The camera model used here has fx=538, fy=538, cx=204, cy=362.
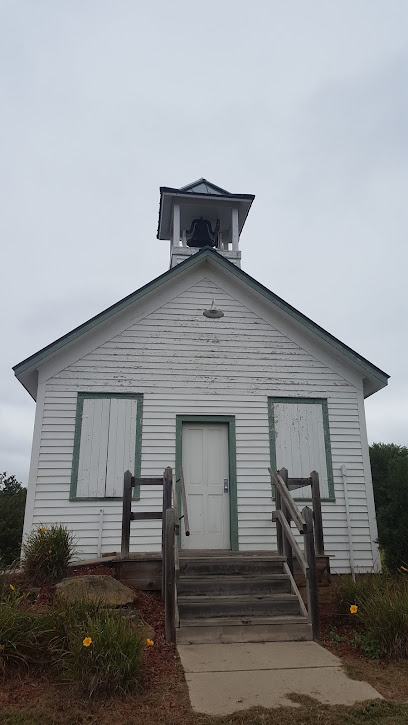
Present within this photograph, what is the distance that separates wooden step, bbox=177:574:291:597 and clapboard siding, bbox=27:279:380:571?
225 centimetres

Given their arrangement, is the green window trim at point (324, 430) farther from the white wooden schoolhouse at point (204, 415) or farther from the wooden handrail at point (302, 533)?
the wooden handrail at point (302, 533)

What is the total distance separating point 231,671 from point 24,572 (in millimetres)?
3440

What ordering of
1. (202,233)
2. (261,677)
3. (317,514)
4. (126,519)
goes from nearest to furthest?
(261,677) → (126,519) → (317,514) → (202,233)

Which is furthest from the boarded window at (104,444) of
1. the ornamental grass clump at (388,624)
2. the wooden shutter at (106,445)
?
the ornamental grass clump at (388,624)

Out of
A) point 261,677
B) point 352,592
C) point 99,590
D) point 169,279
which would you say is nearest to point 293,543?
point 352,592

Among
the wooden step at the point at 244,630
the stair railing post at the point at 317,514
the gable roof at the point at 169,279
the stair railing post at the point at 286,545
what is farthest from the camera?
the gable roof at the point at 169,279

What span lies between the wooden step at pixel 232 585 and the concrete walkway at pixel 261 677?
1032 mm

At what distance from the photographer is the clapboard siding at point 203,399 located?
8.87 m

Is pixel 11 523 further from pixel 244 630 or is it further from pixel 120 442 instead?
pixel 244 630

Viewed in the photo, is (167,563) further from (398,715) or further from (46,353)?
(46,353)

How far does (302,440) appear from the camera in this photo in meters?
9.66

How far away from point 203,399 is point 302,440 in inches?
75.8

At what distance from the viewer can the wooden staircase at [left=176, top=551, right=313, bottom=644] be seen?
5750 millimetres

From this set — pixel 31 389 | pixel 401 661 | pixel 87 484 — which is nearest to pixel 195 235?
pixel 31 389
